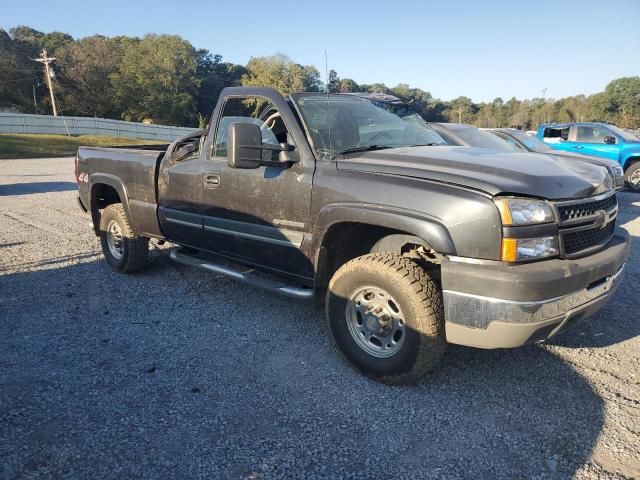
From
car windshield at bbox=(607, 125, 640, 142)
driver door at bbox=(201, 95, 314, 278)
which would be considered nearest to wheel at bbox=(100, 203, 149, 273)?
driver door at bbox=(201, 95, 314, 278)

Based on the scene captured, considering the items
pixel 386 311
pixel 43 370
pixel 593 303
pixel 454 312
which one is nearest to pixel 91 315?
pixel 43 370

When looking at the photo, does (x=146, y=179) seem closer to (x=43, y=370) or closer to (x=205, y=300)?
(x=205, y=300)

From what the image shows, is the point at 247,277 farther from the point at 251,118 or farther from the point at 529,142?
the point at 529,142

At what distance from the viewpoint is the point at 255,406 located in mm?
2930

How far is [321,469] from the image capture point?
239 cm

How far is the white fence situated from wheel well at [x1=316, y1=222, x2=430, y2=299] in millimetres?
35789

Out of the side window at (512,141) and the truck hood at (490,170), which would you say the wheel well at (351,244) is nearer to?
the truck hood at (490,170)

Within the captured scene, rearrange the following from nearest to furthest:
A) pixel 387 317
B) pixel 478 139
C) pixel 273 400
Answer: pixel 273 400 < pixel 387 317 < pixel 478 139

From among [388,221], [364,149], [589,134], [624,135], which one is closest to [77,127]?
[589,134]

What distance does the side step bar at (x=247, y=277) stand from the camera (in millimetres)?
3609

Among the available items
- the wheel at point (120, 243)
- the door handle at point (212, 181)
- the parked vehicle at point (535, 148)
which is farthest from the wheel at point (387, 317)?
the parked vehicle at point (535, 148)

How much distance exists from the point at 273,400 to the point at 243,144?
181cm

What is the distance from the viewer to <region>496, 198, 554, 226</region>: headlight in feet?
8.48

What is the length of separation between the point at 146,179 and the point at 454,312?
3.63 m
